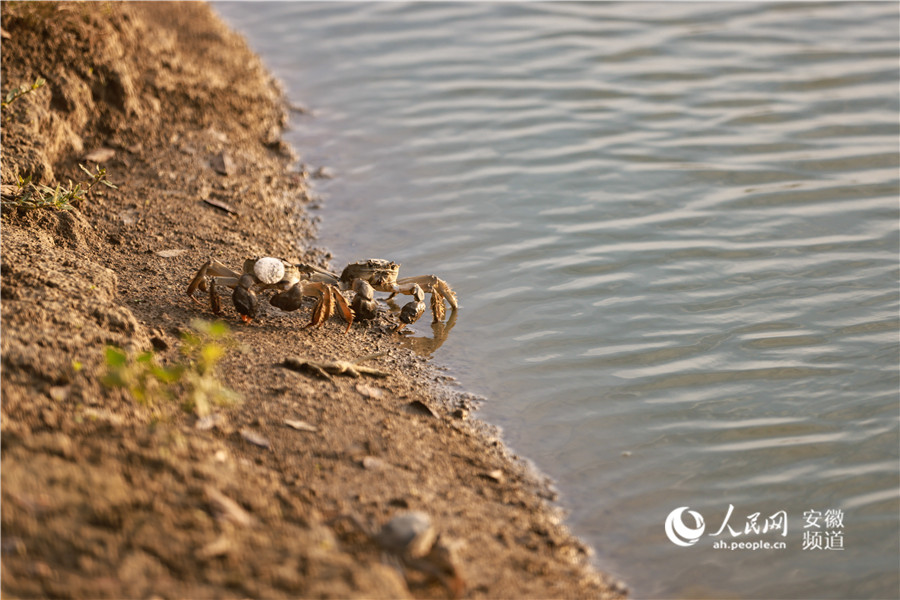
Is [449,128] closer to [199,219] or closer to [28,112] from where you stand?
[199,219]

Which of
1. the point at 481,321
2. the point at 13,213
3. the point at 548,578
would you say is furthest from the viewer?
the point at 481,321

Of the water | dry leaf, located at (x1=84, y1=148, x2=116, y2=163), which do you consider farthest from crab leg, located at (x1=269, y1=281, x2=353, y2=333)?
dry leaf, located at (x1=84, y1=148, x2=116, y2=163)

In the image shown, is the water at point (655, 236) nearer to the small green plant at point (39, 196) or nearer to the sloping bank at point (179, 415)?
the sloping bank at point (179, 415)

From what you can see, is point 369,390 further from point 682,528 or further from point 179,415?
point 682,528

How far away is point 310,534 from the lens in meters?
3.05

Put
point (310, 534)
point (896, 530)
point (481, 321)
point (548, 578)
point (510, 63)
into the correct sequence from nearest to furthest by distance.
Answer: point (310, 534)
point (548, 578)
point (896, 530)
point (481, 321)
point (510, 63)

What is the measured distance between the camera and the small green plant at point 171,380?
333cm

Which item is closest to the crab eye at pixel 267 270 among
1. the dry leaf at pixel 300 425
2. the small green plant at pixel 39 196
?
the small green plant at pixel 39 196

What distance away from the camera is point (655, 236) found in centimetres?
648

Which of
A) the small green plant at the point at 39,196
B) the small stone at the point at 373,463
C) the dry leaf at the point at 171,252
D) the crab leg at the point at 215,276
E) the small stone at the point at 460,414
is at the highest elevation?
the dry leaf at the point at 171,252

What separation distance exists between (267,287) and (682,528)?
2.75 metres

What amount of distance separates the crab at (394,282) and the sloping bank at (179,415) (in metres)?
0.31

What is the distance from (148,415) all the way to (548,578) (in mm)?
1816

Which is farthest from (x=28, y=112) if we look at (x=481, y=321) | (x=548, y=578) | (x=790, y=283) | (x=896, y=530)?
(x=896, y=530)
